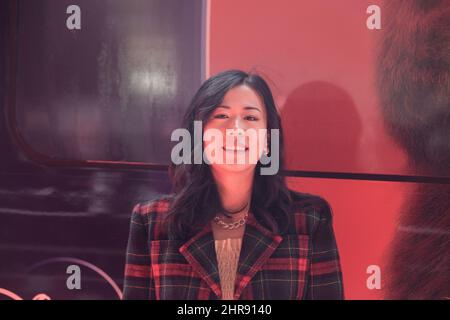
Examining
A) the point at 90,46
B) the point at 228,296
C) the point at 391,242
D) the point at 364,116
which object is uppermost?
the point at 90,46

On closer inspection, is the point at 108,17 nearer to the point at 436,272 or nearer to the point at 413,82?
the point at 413,82

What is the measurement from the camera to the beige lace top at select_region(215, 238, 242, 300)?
4.67 ft

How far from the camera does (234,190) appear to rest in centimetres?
151

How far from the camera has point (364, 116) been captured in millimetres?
1461

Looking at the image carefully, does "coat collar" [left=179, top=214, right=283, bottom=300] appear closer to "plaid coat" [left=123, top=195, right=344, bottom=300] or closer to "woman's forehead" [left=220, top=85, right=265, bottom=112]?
"plaid coat" [left=123, top=195, right=344, bottom=300]

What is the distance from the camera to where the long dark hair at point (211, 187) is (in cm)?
144

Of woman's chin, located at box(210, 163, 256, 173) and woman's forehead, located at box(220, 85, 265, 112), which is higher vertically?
woman's forehead, located at box(220, 85, 265, 112)

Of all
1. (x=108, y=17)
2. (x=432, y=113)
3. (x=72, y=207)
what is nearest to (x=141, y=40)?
(x=108, y=17)

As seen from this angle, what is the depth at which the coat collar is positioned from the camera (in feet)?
4.62

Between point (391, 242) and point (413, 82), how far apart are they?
0.58 meters

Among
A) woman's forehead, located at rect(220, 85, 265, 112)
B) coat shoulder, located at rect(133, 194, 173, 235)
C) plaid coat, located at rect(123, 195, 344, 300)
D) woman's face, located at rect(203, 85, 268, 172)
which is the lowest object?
plaid coat, located at rect(123, 195, 344, 300)

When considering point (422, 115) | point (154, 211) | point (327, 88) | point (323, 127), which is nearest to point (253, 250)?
point (154, 211)

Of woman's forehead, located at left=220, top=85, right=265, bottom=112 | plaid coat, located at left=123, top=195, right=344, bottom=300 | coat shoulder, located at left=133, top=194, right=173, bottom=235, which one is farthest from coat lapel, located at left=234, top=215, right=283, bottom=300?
woman's forehead, located at left=220, top=85, right=265, bottom=112

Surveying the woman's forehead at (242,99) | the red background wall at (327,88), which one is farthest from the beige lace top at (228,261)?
the woman's forehead at (242,99)
